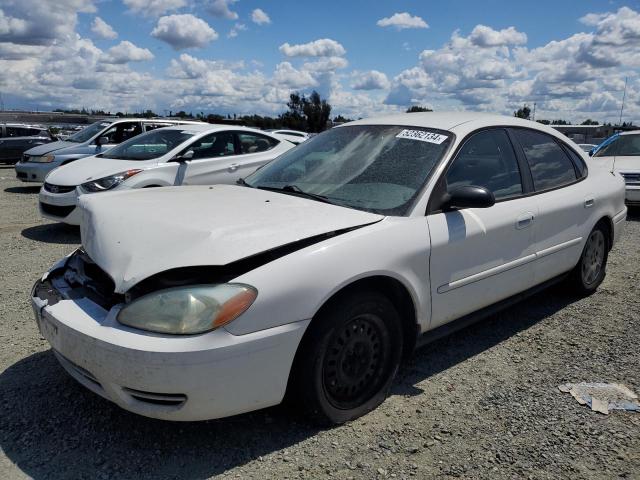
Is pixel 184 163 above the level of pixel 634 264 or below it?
above

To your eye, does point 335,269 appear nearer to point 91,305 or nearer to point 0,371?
point 91,305

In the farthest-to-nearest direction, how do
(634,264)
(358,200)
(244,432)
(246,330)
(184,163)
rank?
(184,163) < (634,264) < (358,200) < (244,432) < (246,330)

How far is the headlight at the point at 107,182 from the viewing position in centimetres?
686

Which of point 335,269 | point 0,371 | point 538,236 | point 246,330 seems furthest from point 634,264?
point 0,371

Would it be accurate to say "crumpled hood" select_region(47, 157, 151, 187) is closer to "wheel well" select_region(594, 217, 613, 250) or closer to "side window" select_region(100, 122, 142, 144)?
"side window" select_region(100, 122, 142, 144)

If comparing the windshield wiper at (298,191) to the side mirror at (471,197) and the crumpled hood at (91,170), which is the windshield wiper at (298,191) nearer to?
the side mirror at (471,197)

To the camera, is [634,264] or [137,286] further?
[634,264]

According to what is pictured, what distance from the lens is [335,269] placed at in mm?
2523

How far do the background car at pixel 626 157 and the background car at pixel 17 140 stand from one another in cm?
1705

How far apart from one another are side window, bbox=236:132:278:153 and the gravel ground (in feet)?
16.0

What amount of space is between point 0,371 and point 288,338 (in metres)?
2.07

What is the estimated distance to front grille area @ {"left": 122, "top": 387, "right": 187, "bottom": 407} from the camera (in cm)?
228

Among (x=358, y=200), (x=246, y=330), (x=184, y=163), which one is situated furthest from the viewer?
(x=184, y=163)

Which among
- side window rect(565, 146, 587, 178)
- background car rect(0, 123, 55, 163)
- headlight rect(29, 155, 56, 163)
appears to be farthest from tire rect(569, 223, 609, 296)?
background car rect(0, 123, 55, 163)
